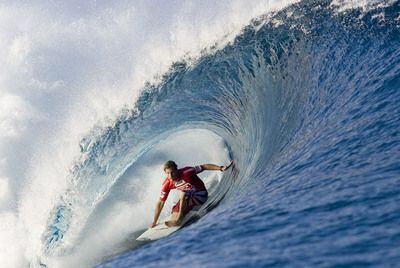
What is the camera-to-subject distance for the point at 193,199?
11.1m

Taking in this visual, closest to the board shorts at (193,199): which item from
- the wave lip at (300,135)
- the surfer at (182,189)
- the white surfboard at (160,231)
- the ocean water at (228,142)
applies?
the surfer at (182,189)

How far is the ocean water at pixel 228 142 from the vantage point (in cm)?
666

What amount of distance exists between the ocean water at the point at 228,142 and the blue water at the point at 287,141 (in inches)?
1.3

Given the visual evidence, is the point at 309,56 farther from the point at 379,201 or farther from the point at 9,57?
the point at 9,57

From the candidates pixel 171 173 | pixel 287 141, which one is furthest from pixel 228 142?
pixel 287 141

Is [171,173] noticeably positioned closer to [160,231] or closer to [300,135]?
[160,231]

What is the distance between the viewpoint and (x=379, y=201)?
20.8 ft

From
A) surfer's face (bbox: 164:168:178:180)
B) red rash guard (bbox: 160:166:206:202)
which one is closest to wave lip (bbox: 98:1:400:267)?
red rash guard (bbox: 160:166:206:202)

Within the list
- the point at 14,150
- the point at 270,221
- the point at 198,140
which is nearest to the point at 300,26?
the point at 198,140

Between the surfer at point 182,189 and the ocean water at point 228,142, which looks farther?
the surfer at point 182,189

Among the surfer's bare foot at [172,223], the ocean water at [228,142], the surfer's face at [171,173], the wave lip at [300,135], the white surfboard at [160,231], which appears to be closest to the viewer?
the wave lip at [300,135]

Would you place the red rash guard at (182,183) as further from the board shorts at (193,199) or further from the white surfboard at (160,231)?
A: the white surfboard at (160,231)

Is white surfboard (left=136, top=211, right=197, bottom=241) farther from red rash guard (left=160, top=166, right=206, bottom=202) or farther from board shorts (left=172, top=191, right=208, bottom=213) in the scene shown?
red rash guard (left=160, top=166, right=206, bottom=202)

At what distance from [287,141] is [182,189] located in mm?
2304
